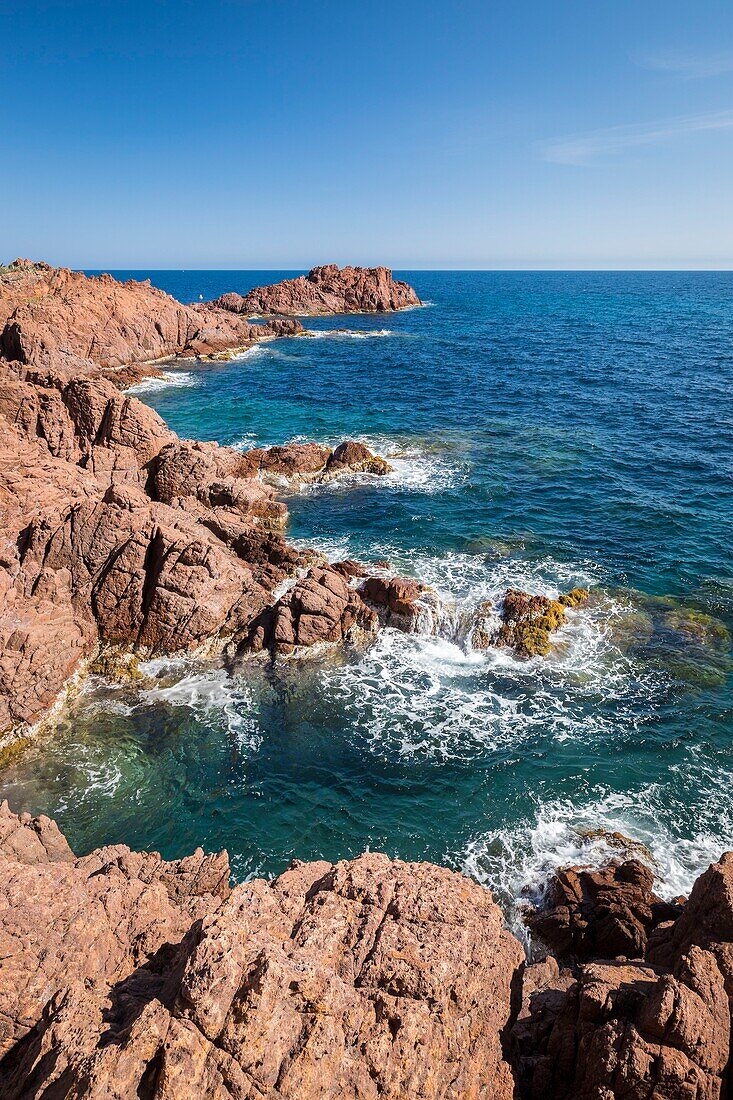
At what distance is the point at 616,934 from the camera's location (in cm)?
1477

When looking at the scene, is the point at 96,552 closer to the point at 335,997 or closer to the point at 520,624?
the point at 520,624

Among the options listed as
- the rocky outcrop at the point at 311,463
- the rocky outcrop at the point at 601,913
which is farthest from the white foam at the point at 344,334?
the rocky outcrop at the point at 601,913

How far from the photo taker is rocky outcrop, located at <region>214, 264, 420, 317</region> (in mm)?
140500

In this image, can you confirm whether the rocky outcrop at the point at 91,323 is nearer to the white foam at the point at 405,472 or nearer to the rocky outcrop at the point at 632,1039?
the white foam at the point at 405,472

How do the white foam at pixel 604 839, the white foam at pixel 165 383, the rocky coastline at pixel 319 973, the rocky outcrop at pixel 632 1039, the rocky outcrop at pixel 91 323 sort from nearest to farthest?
the rocky coastline at pixel 319 973, the rocky outcrop at pixel 632 1039, the white foam at pixel 604 839, the rocky outcrop at pixel 91 323, the white foam at pixel 165 383

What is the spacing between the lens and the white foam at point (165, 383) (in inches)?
2794

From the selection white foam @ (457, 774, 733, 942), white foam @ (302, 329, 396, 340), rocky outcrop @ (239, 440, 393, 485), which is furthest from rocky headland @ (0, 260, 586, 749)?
white foam @ (302, 329, 396, 340)

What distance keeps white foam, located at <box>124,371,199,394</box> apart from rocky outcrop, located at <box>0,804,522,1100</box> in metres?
67.2

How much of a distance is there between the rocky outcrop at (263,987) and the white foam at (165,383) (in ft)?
220

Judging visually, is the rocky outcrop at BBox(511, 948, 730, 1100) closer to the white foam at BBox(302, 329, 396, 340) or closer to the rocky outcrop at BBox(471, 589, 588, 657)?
the rocky outcrop at BBox(471, 589, 588, 657)

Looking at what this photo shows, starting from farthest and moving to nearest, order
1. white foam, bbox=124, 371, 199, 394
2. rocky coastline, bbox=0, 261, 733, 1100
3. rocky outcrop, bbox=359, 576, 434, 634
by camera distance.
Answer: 1. white foam, bbox=124, 371, 199, 394
2. rocky outcrop, bbox=359, 576, 434, 634
3. rocky coastline, bbox=0, 261, 733, 1100

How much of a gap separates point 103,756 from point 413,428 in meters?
43.5

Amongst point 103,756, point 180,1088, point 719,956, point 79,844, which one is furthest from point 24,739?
point 719,956

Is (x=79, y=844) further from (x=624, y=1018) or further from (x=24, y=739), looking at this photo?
(x=624, y=1018)
